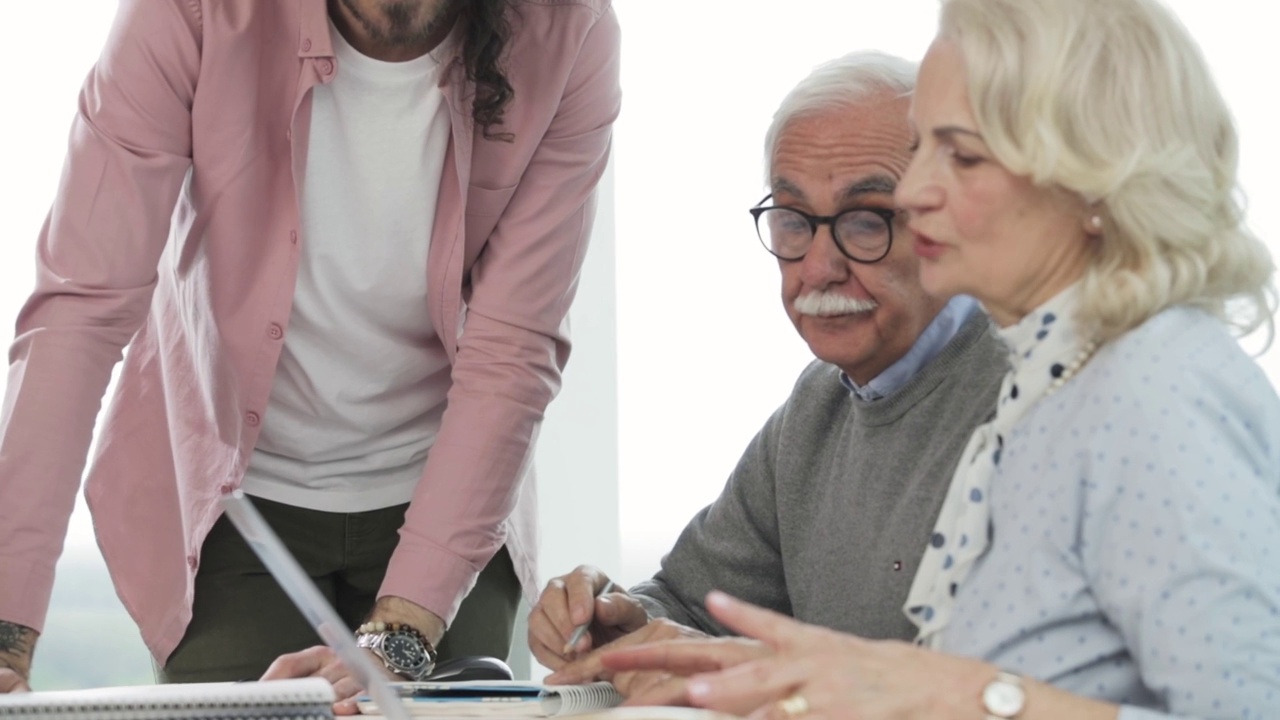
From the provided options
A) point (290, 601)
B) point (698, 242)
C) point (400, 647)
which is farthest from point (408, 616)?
point (698, 242)

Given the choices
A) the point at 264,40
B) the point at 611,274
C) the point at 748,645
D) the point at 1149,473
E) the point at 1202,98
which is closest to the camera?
the point at 1149,473

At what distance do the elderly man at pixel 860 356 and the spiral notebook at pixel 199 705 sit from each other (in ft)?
1.46

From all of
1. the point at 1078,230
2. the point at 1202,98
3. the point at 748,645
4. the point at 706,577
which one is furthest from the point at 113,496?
the point at 1202,98

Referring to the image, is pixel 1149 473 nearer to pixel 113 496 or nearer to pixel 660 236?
pixel 113 496

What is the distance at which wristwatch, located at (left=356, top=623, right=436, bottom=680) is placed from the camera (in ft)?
5.43

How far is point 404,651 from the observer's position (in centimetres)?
169

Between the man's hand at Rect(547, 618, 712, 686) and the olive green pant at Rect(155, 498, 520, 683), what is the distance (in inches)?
14.6

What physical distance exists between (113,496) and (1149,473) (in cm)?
133

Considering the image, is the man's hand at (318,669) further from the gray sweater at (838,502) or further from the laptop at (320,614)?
the gray sweater at (838,502)

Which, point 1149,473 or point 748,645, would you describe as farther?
point 748,645

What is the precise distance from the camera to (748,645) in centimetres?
129

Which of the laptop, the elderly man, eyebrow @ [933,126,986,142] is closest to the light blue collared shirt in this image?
the elderly man

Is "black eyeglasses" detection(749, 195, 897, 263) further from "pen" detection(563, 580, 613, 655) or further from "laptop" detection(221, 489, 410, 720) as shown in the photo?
"laptop" detection(221, 489, 410, 720)

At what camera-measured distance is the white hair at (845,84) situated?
1.65m
